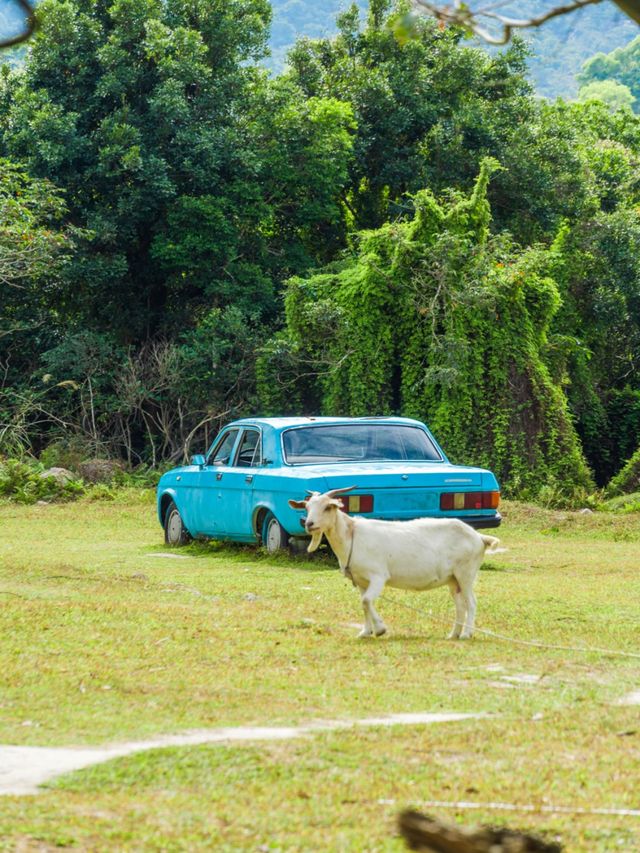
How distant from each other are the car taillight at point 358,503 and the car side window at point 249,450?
1.93 metres

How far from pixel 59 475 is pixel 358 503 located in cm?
1338

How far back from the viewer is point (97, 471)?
27.5 meters

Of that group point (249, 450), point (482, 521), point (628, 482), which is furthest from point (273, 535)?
point (628, 482)

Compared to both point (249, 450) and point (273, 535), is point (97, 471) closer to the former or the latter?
point (249, 450)

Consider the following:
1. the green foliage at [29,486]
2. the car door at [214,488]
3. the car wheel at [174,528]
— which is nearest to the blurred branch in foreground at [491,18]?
the car door at [214,488]

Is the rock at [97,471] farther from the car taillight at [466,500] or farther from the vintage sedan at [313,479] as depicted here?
the car taillight at [466,500]

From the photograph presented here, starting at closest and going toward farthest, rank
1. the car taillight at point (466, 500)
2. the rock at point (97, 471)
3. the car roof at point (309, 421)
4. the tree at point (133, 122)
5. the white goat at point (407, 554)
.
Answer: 1. the white goat at point (407, 554)
2. the car taillight at point (466, 500)
3. the car roof at point (309, 421)
4. the rock at point (97, 471)
5. the tree at point (133, 122)

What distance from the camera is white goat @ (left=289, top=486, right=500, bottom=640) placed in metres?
9.48

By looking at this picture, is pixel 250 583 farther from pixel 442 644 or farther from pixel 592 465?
pixel 592 465

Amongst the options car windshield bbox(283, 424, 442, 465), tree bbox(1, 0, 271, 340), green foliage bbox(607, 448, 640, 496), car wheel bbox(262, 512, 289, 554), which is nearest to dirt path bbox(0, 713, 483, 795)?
car wheel bbox(262, 512, 289, 554)

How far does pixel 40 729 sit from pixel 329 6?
6832 inches

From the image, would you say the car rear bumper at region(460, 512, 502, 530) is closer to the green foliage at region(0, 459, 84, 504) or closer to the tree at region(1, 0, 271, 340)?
the green foliage at region(0, 459, 84, 504)

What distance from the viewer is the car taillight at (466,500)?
1395 centimetres

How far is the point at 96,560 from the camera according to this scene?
599 inches
